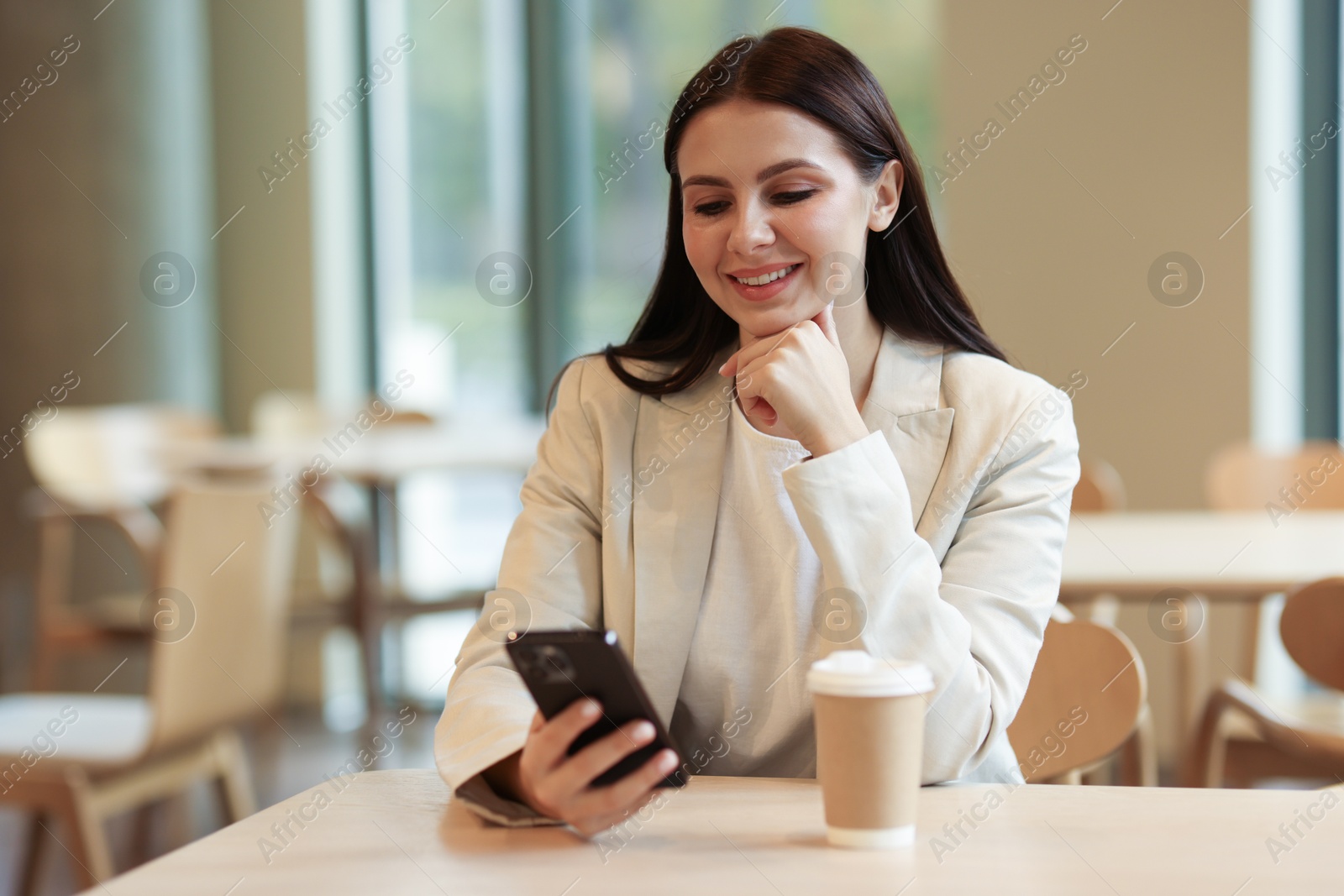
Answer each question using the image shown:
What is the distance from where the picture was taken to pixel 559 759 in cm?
102

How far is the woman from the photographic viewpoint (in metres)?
1.25

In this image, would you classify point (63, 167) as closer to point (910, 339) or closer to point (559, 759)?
point (910, 339)

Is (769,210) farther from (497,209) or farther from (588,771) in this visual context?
(497,209)

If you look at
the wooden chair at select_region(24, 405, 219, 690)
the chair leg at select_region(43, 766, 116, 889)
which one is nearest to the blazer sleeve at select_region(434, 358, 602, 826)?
the chair leg at select_region(43, 766, 116, 889)

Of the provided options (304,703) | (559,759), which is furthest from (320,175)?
(559,759)

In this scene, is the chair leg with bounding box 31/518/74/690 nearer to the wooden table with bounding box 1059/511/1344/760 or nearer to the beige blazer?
the beige blazer

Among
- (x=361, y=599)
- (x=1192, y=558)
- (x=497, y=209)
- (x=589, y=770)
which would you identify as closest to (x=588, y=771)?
(x=589, y=770)

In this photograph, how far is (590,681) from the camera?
975 millimetres

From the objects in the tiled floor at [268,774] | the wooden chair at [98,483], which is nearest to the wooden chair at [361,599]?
the tiled floor at [268,774]

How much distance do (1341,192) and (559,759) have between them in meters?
3.54

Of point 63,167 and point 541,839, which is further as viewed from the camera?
point 63,167

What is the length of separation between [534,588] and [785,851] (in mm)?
516

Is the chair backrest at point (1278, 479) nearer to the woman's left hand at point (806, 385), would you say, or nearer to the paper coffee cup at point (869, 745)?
the woman's left hand at point (806, 385)

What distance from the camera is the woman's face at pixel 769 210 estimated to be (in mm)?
1399
